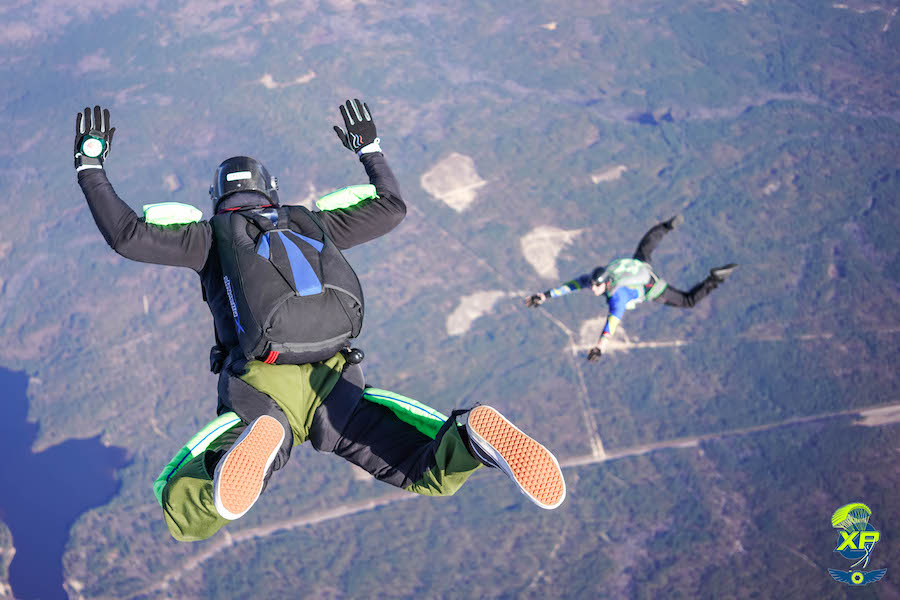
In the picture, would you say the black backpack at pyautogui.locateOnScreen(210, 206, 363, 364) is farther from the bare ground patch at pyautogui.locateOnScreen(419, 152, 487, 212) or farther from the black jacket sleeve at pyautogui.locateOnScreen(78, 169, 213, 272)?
the bare ground patch at pyautogui.locateOnScreen(419, 152, 487, 212)

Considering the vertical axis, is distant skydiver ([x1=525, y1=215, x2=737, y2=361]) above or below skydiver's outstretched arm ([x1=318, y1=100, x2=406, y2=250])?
below

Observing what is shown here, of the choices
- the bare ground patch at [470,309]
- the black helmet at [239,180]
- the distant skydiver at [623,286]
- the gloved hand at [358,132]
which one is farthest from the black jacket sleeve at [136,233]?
the bare ground patch at [470,309]

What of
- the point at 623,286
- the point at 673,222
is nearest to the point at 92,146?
the point at 623,286

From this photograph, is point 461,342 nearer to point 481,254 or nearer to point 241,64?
point 481,254

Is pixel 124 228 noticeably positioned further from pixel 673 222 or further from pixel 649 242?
pixel 649 242

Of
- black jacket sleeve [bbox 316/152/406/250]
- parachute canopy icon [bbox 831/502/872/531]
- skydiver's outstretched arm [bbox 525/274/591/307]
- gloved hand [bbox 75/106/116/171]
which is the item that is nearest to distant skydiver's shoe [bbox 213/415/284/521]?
black jacket sleeve [bbox 316/152/406/250]

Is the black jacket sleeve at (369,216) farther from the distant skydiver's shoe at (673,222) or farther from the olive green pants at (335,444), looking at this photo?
the distant skydiver's shoe at (673,222)
